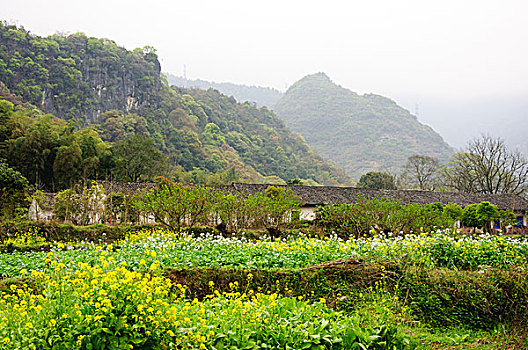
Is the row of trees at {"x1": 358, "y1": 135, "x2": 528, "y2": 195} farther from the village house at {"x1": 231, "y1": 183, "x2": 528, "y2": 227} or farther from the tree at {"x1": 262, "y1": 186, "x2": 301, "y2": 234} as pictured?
the tree at {"x1": 262, "y1": 186, "x2": 301, "y2": 234}

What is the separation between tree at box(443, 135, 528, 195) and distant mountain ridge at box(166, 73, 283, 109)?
9373 cm

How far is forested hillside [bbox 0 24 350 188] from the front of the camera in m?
31.7

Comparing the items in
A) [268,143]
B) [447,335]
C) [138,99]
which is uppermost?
[138,99]

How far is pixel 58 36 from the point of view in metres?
64.9

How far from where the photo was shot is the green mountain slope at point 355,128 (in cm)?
8656

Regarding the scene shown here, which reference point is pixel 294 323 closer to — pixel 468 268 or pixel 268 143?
pixel 468 268

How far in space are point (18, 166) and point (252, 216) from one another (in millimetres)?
22341

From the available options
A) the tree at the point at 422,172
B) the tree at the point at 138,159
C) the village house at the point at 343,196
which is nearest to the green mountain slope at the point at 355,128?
the tree at the point at 422,172

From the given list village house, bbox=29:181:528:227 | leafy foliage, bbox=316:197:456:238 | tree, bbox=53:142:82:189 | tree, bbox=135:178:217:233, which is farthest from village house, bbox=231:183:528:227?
tree, bbox=53:142:82:189

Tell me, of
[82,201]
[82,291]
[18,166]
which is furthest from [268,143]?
[82,291]

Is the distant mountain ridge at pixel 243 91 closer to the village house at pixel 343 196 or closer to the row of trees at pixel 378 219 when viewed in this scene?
the village house at pixel 343 196

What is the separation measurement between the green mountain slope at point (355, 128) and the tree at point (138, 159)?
50.0 metres

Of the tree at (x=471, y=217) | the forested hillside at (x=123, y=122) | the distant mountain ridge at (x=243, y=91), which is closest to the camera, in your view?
the tree at (x=471, y=217)

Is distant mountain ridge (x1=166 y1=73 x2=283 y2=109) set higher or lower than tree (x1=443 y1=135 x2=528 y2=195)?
higher
